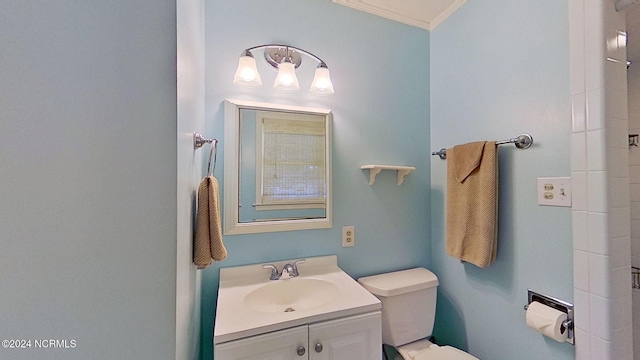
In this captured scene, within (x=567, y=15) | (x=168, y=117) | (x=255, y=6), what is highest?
(x=255, y=6)

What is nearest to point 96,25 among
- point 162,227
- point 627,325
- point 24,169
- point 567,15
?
point 24,169

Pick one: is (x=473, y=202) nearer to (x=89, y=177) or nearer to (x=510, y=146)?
(x=510, y=146)

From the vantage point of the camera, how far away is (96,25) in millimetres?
511

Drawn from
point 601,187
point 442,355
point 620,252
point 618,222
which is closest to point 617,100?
point 601,187

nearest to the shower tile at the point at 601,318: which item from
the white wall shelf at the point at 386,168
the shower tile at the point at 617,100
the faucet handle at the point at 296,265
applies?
the shower tile at the point at 617,100

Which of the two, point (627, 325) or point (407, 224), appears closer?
point (627, 325)

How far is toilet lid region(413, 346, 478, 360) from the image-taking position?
114 centimetres

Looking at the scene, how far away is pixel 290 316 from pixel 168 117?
2.58 feet

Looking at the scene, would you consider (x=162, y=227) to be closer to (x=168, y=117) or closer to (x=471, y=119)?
(x=168, y=117)

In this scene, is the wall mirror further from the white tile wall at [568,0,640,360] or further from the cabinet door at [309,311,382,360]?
the white tile wall at [568,0,640,360]

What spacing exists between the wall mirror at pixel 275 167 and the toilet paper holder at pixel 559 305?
3.19ft

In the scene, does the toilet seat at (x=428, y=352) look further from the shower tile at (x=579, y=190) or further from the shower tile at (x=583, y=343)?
the shower tile at (x=579, y=190)

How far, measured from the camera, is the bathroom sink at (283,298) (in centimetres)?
84

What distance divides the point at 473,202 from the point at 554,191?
1.00 feet
